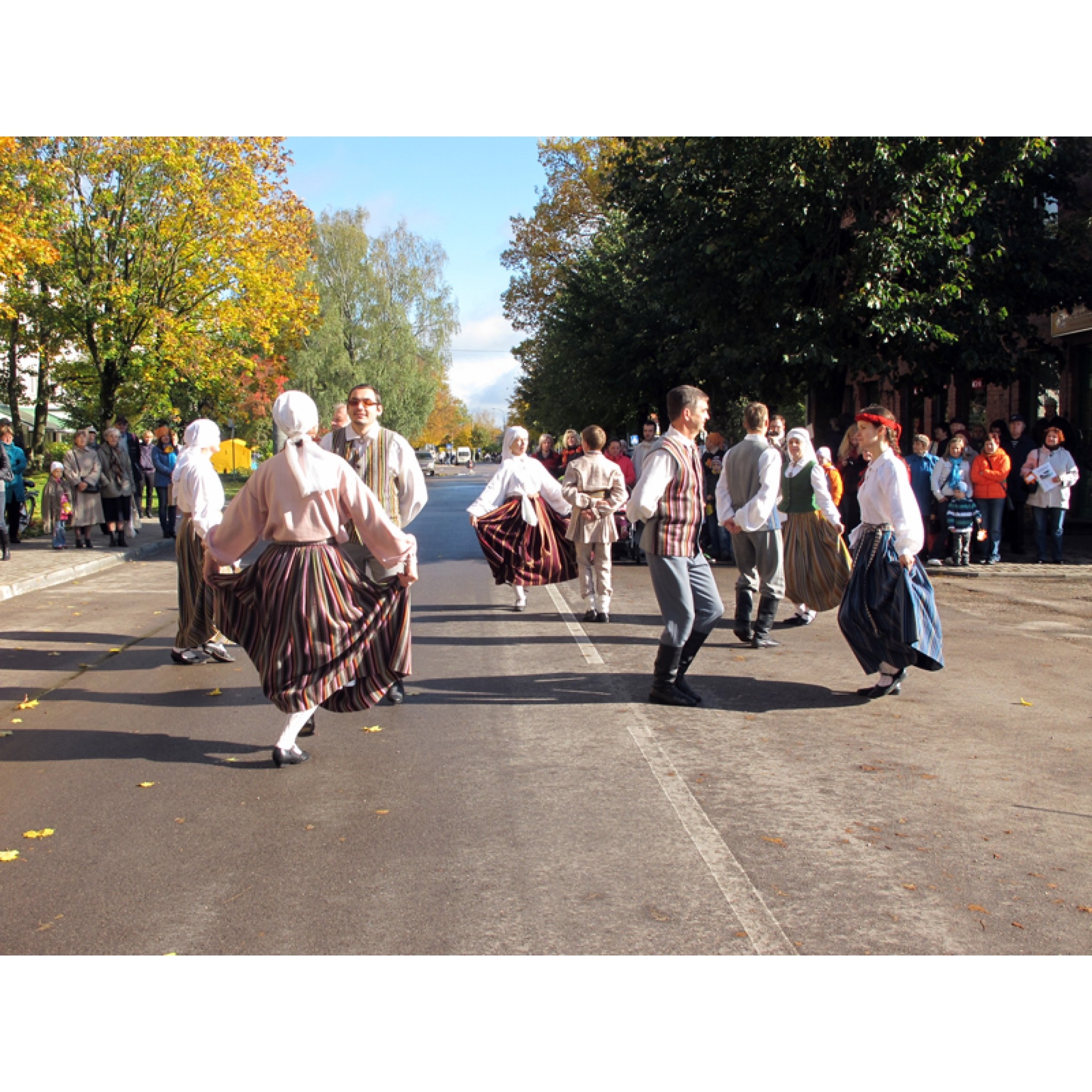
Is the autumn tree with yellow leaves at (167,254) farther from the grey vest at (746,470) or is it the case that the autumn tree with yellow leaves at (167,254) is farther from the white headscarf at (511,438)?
the grey vest at (746,470)

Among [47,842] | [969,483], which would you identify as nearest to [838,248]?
[969,483]

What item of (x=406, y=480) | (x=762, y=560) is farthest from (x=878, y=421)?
(x=406, y=480)

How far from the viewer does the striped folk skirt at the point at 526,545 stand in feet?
36.6

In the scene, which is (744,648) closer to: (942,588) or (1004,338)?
(942,588)

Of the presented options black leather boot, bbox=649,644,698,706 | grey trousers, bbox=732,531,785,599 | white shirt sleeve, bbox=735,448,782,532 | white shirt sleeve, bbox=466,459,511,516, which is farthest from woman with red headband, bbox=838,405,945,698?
white shirt sleeve, bbox=466,459,511,516

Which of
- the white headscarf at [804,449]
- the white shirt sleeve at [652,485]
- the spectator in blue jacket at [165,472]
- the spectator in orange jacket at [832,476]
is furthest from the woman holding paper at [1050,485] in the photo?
the spectator in blue jacket at [165,472]

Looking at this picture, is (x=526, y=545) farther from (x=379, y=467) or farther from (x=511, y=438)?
(x=379, y=467)

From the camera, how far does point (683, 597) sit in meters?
7.51

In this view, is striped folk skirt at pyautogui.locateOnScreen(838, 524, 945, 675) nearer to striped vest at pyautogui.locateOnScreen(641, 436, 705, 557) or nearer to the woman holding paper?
striped vest at pyautogui.locateOnScreen(641, 436, 705, 557)

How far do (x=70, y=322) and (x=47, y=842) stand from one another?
26.3m

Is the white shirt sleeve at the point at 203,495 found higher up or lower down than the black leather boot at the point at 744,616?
higher up

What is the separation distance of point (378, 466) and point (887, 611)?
3.42 m

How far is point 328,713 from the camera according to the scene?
7.42m

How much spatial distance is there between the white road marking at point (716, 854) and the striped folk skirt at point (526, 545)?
3998mm
